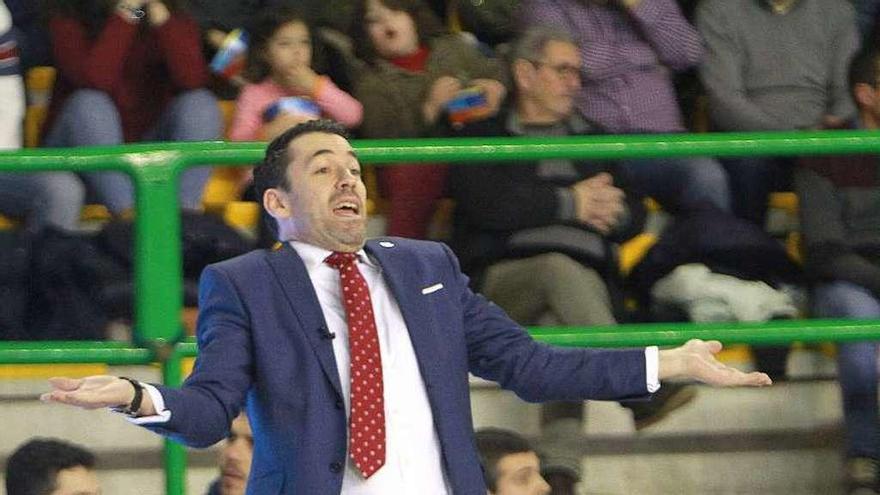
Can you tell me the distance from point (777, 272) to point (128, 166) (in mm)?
1831

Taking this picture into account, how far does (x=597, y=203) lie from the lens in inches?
210

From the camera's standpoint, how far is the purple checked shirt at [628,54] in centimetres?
597

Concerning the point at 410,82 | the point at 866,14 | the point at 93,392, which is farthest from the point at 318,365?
the point at 866,14

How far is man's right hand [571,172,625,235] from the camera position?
5.29m

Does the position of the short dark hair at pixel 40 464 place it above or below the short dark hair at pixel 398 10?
below

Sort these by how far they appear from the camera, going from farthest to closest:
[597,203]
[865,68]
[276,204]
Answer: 1. [865,68]
2. [597,203]
3. [276,204]

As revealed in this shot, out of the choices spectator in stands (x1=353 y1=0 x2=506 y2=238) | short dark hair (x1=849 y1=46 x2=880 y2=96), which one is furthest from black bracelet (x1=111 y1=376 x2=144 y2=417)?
short dark hair (x1=849 y1=46 x2=880 y2=96)

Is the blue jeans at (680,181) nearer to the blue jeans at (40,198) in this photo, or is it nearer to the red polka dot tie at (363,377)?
the blue jeans at (40,198)

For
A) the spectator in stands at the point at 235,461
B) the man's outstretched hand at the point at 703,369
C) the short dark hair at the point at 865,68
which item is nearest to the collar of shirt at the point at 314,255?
the man's outstretched hand at the point at 703,369

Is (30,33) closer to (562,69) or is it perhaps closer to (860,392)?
(562,69)

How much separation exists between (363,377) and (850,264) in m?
2.12

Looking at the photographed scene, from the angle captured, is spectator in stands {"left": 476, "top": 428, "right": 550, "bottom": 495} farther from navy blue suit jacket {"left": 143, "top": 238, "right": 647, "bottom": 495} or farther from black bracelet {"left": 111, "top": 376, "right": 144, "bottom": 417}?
black bracelet {"left": 111, "top": 376, "right": 144, "bottom": 417}

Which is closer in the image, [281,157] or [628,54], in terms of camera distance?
[281,157]

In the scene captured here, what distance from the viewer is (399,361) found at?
3742 mm
